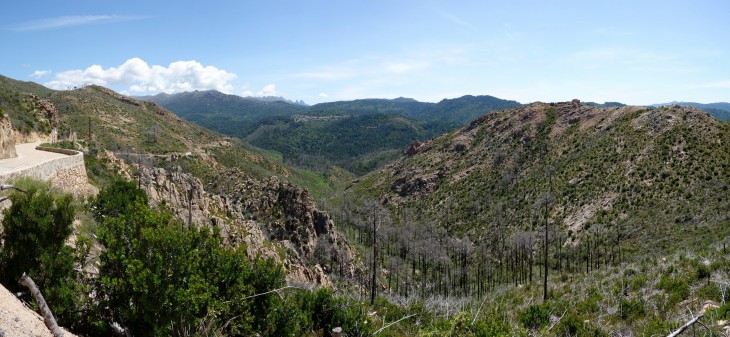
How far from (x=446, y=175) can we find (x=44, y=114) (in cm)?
8100

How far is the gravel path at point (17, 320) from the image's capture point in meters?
6.80

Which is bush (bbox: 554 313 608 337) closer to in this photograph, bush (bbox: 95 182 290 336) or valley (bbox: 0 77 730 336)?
valley (bbox: 0 77 730 336)

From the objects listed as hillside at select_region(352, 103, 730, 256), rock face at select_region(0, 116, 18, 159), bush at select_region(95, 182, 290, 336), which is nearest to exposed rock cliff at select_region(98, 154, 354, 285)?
rock face at select_region(0, 116, 18, 159)

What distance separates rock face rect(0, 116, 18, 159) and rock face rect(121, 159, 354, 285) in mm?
10865

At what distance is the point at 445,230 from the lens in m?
79.2

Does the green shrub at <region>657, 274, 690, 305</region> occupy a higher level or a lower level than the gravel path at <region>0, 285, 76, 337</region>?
lower

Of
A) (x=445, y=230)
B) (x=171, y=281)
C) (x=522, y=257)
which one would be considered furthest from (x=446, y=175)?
(x=171, y=281)

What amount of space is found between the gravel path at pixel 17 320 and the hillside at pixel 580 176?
47.1 meters

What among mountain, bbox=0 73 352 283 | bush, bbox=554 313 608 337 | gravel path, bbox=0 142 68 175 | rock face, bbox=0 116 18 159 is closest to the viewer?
bush, bbox=554 313 608 337

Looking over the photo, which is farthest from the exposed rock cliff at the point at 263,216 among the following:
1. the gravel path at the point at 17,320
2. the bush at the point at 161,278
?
the gravel path at the point at 17,320

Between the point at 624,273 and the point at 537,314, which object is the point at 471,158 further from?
the point at 537,314

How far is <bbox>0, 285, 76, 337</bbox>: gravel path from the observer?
6.80 m

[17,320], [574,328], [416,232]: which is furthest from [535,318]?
[416,232]

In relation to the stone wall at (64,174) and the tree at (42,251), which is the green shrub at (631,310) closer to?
the tree at (42,251)
